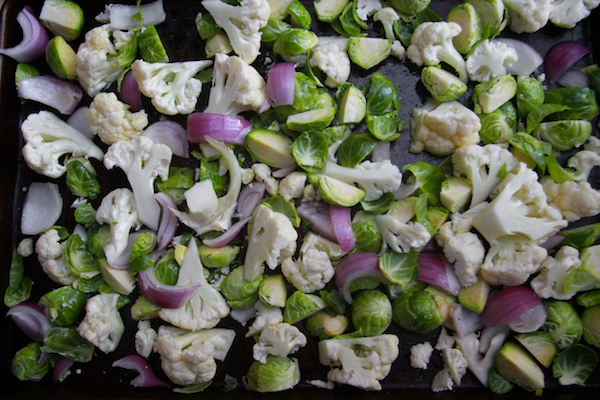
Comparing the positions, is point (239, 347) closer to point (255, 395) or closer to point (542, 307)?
point (255, 395)

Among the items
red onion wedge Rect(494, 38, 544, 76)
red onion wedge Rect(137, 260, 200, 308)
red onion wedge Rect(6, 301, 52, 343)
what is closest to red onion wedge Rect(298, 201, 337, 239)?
red onion wedge Rect(137, 260, 200, 308)

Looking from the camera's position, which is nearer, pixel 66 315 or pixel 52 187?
pixel 66 315

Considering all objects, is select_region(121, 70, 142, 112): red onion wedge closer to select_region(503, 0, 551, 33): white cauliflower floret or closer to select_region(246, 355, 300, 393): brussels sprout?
select_region(246, 355, 300, 393): brussels sprout

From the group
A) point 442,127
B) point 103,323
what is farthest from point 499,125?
point 103,323

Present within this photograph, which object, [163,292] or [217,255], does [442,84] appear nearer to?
[217,255]

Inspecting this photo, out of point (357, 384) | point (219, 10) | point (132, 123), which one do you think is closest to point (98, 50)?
point (132, 123)
